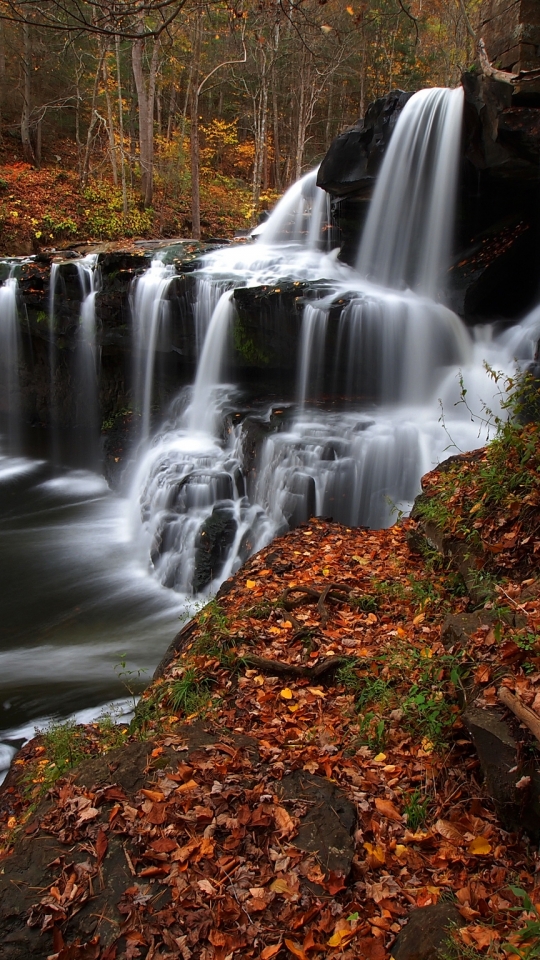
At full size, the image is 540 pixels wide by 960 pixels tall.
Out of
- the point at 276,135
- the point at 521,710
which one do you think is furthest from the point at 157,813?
the point at 276,135

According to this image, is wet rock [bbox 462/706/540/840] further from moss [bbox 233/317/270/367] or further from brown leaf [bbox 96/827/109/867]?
moss [bbox 233/317/270/367]

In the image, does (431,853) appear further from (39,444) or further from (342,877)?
(39,444)

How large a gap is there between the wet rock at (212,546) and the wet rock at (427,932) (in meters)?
6.15

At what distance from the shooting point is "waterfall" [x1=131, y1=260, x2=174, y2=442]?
12383 mm

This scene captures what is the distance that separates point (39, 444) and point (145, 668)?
9.86m

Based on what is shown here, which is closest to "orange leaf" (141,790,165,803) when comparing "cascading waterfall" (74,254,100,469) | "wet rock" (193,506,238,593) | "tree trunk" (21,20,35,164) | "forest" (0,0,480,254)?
"wet rock" (193,506,238,593)

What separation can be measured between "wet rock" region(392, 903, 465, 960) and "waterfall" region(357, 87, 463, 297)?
1096cm

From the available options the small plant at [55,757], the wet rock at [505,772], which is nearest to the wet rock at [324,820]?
the wet rock at [505,772]

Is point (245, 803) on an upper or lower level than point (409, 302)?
lower

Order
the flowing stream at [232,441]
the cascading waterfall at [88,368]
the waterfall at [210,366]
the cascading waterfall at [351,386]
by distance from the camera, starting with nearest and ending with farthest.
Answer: the flowing stream at [232,441] < the cascading waterfall at [351,386] < the waterfall at [210,366] < the cascading waterfall at [88,368]

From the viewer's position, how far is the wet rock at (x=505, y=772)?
8.08ft

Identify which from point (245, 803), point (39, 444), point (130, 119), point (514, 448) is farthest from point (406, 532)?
point (130, 119)

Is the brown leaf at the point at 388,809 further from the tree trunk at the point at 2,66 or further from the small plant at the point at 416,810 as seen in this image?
the tree trunk at the point at 2,66

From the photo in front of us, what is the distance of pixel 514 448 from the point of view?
479 cm
